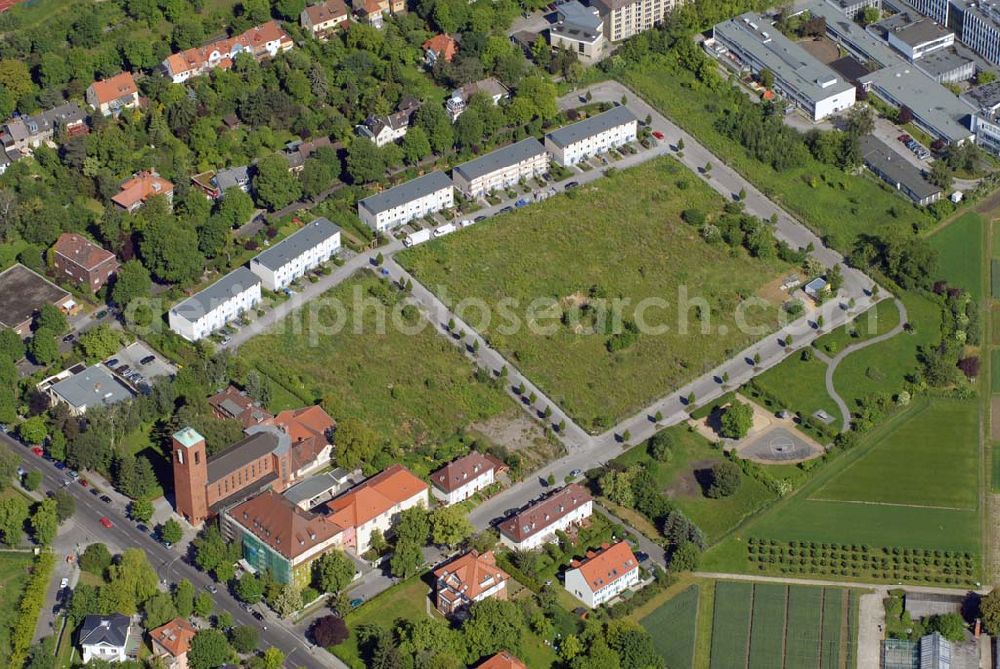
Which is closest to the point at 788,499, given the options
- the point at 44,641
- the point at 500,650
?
the point at 500,650

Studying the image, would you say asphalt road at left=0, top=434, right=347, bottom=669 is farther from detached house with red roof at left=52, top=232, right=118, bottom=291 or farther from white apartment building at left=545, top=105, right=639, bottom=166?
white apartment building at left=545, top=105, right=639, bottom=166

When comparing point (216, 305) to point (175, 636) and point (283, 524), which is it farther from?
point (175, 636)

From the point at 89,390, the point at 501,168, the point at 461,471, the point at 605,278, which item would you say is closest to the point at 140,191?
the point at 89,390

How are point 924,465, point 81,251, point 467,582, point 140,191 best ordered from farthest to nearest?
point 140,191
point 81,251
point 924,465
point 467,582

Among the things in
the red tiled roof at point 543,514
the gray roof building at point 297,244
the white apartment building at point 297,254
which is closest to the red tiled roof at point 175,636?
the red tiled roof at point 543,514

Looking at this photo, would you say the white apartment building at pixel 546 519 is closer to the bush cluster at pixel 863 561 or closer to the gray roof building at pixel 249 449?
the bush cluster at pixel 863 561

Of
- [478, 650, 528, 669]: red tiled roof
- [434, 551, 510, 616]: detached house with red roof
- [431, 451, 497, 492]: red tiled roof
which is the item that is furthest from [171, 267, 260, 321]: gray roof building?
[478, 650, 528, 669]: red tiled roof
